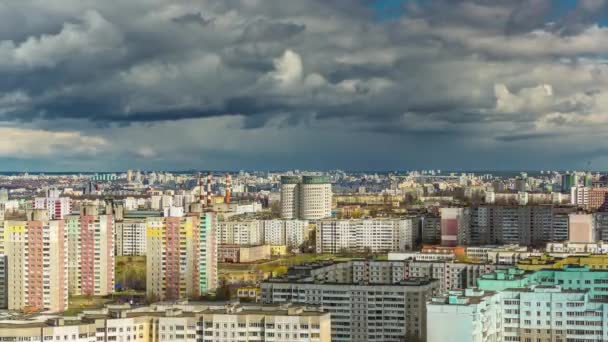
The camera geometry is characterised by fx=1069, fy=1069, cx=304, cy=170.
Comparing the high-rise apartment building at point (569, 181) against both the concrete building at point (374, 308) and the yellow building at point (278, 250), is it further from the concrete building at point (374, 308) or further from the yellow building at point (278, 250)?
the concrete building at point (374, 308)

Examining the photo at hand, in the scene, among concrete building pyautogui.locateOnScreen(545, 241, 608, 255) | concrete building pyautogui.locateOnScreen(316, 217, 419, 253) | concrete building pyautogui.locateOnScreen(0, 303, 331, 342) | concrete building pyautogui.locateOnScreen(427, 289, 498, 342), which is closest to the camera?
concrete building pyautogui.locateOnScreen(0, 303, 331, 342)

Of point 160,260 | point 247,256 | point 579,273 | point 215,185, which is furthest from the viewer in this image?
point 215,185

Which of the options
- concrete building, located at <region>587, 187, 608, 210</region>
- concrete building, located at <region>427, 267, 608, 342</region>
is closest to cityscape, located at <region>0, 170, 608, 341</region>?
concrete building, located at <region>427, 267, 608, 342</region>

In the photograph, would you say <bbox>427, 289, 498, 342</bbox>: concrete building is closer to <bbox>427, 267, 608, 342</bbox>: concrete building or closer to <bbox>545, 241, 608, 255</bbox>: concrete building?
<bbox>427, 267, 608, 342</bbox>: concrete building

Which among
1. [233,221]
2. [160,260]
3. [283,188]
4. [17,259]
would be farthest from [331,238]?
[17,259]

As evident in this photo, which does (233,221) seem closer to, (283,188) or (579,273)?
(283,188)

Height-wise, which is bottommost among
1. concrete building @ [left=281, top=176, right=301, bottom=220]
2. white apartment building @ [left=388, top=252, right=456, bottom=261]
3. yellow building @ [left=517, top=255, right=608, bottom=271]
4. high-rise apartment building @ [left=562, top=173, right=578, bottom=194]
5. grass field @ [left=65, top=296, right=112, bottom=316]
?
grass field @ [left=65, top=296, right=112, bottom=316]
